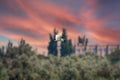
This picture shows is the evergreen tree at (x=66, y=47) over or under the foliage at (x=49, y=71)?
over

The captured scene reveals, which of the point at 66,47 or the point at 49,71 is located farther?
the point at 66,47

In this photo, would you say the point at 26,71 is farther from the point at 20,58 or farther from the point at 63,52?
the point at 63,52

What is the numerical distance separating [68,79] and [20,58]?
15.7 m

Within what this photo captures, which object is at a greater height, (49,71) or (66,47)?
(66,47)

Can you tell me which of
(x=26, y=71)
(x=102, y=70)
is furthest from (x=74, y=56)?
(x=26, y=71)

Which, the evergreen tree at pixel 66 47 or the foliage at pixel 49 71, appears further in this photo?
the evergreen tree at pixel 66 47

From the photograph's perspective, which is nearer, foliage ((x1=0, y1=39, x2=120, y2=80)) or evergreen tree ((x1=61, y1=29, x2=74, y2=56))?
foliage ((x1=0, y1=39, x2=120, y2=80))

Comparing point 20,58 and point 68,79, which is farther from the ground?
point 20,58

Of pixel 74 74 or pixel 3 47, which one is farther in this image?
pixel 3 47

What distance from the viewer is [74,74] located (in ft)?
321

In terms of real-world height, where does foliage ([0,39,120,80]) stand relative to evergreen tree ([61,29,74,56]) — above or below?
below

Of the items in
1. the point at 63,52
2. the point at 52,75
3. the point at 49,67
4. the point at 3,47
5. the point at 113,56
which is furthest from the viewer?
the point at 63,52

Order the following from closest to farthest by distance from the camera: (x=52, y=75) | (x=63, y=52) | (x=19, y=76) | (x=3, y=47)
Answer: (x=19, y=76) < (x=52, y=75) < (x=3, y=47) < (x=63, y=52)

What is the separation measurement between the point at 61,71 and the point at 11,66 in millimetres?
16089
